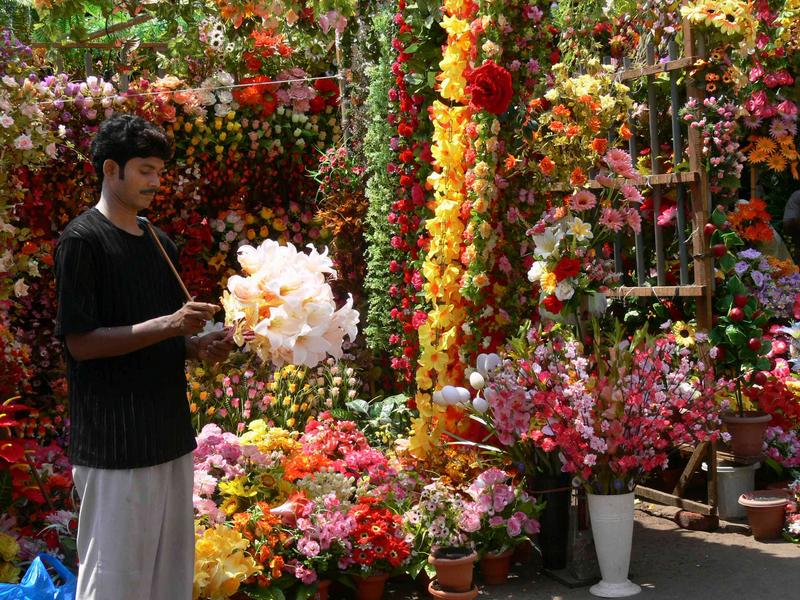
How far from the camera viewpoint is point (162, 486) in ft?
8.94

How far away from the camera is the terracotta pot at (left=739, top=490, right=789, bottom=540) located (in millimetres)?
4664

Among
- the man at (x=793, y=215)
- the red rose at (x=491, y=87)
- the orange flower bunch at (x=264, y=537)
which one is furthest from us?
the man at (x=793, y=215)

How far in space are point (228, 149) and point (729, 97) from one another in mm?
3213

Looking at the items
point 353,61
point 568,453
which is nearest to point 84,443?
point 568,453

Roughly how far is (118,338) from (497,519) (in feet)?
7.18

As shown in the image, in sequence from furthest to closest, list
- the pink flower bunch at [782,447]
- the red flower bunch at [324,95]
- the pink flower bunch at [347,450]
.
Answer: the red flower bunch at [324,95] < the pink flower bunch at [782,447] < the pink flower bunch at [347,450]

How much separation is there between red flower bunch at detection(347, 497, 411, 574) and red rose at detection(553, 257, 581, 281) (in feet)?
4.34

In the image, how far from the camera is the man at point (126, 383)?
8.46ft

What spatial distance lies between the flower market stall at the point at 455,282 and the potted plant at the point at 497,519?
0.01 metres

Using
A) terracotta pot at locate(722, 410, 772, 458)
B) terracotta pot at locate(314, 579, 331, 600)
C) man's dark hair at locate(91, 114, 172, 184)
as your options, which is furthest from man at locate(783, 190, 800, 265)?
man's dark hair at locate(91, 114, 172, 184)

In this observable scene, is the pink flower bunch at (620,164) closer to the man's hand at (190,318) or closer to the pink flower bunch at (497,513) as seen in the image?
the pink flower bunch at (497,513)

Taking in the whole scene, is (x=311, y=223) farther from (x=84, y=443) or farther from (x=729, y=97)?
(x=84, y=443)

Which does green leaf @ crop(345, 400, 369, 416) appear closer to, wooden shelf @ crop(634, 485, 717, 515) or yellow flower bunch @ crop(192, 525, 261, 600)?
wooden shelf @ crop(634, 485, 717, 515)

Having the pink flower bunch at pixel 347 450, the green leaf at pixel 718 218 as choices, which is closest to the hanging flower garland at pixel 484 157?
the pink flower bunch at pixel 347 450
